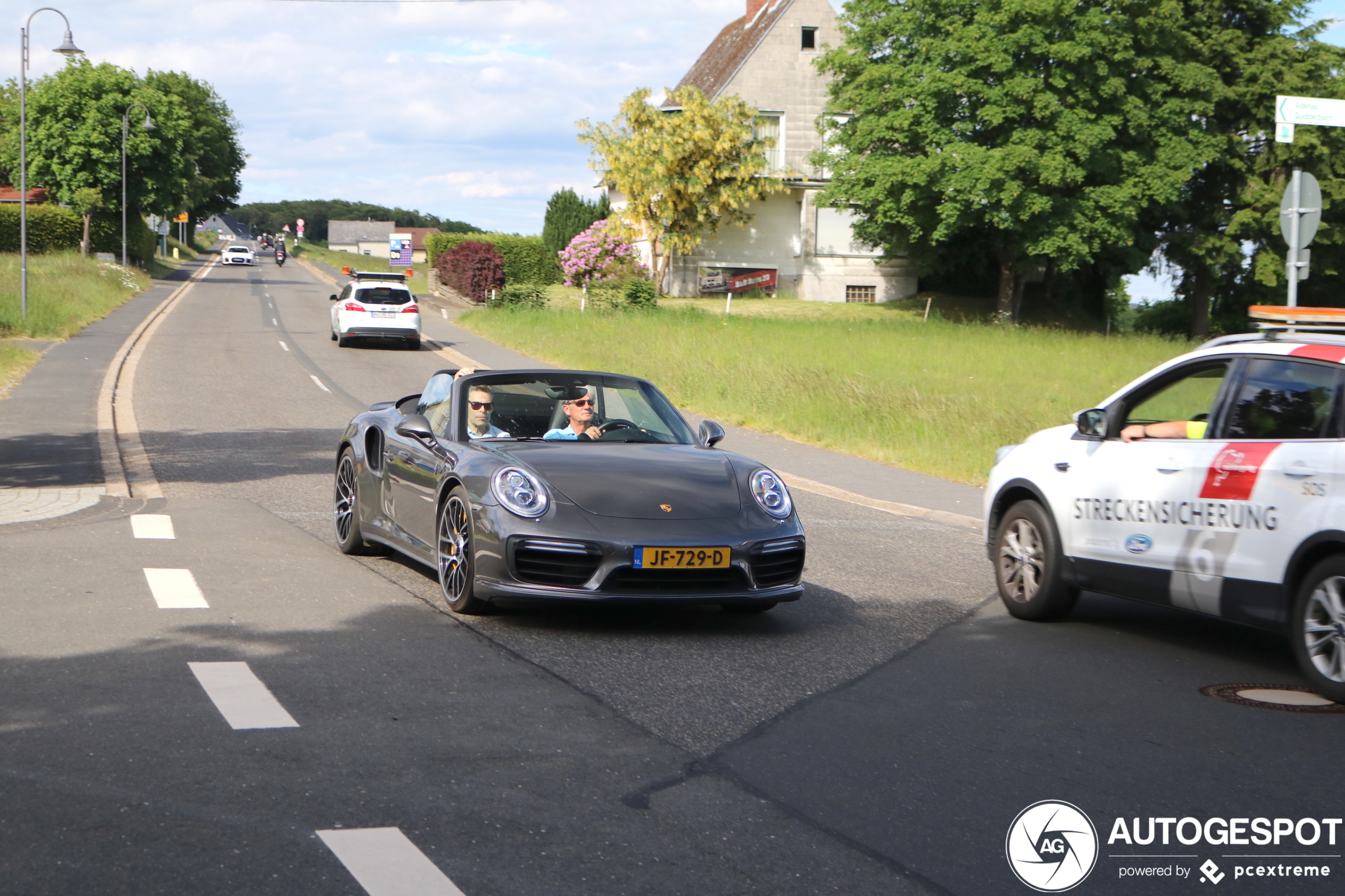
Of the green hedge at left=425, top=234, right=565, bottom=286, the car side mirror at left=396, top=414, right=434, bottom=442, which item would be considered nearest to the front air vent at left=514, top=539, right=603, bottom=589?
the car side mirror at left=396, top=414, right=434, bottom=442

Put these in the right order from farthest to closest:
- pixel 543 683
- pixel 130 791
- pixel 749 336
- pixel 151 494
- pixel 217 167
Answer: pixel 217 167 → pixel 749 336 → pixel 151 494 → pixel 543 683 → pixel 130 791

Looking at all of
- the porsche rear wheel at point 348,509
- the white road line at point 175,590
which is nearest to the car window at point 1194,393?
the porsche rear wheel at point 348,509

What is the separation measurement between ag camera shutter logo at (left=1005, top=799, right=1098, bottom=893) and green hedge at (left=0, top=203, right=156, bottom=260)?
209 feet

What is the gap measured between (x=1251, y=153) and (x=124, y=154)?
150ft

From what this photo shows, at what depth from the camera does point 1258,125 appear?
1850 inches

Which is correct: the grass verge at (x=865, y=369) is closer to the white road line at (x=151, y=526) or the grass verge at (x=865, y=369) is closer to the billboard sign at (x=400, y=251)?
the white road line at (x=151, y=526)

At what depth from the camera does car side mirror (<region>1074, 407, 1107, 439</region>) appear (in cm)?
732

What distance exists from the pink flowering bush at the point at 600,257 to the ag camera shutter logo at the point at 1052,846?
4571 cm

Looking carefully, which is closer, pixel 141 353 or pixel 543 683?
pixel 543 683

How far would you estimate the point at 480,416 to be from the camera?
26.5 feet

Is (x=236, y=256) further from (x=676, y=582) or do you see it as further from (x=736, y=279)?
(x=676, y=582)

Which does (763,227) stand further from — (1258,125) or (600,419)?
(600,419)

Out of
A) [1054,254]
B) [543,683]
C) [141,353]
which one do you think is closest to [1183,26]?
[1054,254]

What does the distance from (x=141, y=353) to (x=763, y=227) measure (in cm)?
3004
